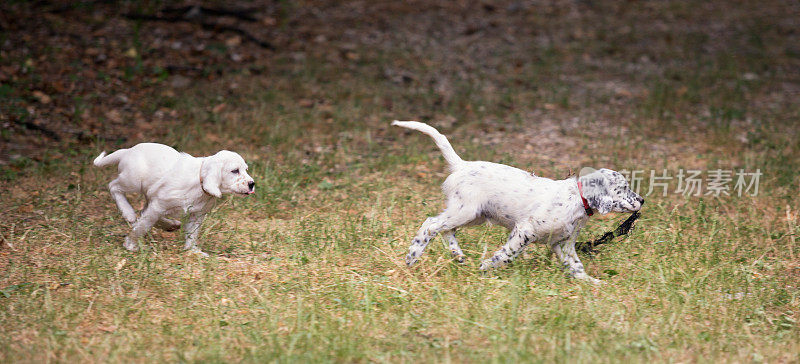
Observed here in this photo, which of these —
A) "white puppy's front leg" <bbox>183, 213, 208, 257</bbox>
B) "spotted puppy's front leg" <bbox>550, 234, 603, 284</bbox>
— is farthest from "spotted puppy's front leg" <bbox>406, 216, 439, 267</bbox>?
"white puppy's front leg" <bbox>183, 213, 208, 257</bbox>

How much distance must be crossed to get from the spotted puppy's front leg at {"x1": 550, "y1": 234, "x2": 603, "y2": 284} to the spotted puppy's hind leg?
631mm

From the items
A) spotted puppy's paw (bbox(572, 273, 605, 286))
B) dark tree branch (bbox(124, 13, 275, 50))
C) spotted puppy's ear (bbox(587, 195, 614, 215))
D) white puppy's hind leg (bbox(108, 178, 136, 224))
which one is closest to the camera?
spotted puppy's ear (bbox(587, 195, 614, 215))

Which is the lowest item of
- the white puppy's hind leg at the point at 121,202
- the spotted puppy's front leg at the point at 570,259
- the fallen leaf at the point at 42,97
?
the fallen leaf at the point at 42,97

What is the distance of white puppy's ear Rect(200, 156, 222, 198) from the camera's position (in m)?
4.91

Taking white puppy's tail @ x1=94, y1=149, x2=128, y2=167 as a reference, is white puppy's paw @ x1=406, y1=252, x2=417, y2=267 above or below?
below

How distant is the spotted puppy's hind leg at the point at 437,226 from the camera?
4855mm

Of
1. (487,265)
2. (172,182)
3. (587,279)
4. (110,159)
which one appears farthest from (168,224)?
(587,279)

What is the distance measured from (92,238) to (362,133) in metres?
3.60

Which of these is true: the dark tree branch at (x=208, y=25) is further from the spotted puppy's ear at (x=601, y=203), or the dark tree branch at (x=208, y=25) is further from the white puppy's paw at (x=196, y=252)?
the spotted puppy's ear at (x=601, y=203)

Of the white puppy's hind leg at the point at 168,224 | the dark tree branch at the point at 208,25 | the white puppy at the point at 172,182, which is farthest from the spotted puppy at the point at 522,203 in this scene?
the dark tree branch at the point at 208,25

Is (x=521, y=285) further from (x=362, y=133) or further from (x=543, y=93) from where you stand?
(x=543, y=93)

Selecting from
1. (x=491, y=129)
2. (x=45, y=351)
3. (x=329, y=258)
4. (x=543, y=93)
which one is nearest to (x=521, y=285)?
(x=329, y=258)

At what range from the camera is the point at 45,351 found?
4004 millimetres

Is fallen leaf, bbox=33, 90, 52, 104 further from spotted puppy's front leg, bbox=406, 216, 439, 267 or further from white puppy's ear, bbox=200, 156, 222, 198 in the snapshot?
spotted puppy's front leg, bbox=406, 216, 439, 267
